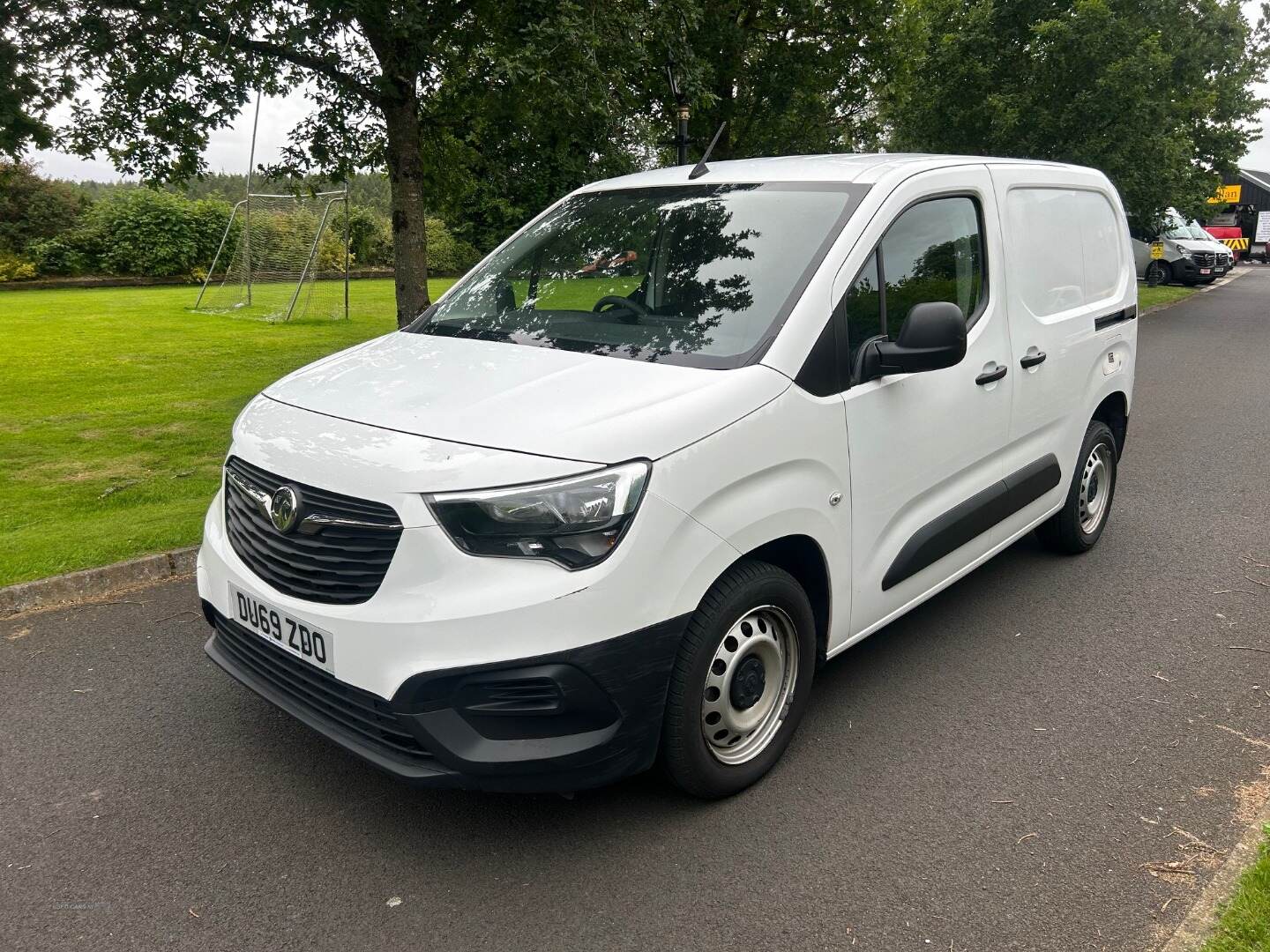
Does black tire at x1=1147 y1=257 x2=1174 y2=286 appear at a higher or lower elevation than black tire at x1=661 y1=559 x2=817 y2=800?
higher

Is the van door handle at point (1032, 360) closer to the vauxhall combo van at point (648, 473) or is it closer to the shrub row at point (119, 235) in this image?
the vauxhall combo van at point (648, 473)

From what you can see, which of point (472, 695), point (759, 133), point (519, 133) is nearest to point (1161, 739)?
point (472, 695)

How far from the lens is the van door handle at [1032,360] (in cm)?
429

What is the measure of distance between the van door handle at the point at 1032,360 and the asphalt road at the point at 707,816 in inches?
46.9

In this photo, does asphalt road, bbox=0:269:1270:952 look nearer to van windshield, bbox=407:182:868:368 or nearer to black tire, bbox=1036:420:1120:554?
black tire, bbox=1036:420:1120:554

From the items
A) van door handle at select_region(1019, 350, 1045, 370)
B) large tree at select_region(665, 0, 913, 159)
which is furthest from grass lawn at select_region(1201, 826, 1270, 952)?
large tree at select_region(665, 0, 913, 159)

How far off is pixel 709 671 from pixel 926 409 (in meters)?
1.35

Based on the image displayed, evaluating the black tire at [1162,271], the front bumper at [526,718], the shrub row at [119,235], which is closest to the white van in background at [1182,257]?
the black tire at [1162,271]

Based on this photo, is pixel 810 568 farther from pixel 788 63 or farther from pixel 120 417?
pixel 788 63

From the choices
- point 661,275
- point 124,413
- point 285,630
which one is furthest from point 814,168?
point 124,413

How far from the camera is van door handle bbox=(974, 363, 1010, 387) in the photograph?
13.0 feet

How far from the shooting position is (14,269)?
29391mm

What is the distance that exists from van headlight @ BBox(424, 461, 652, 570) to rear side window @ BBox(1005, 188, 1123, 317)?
2.52 metres

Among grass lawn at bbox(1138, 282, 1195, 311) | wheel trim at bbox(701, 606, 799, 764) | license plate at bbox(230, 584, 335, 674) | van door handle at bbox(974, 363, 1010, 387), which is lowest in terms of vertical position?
wheel trim at bbox(701, 606, 799, 764)
